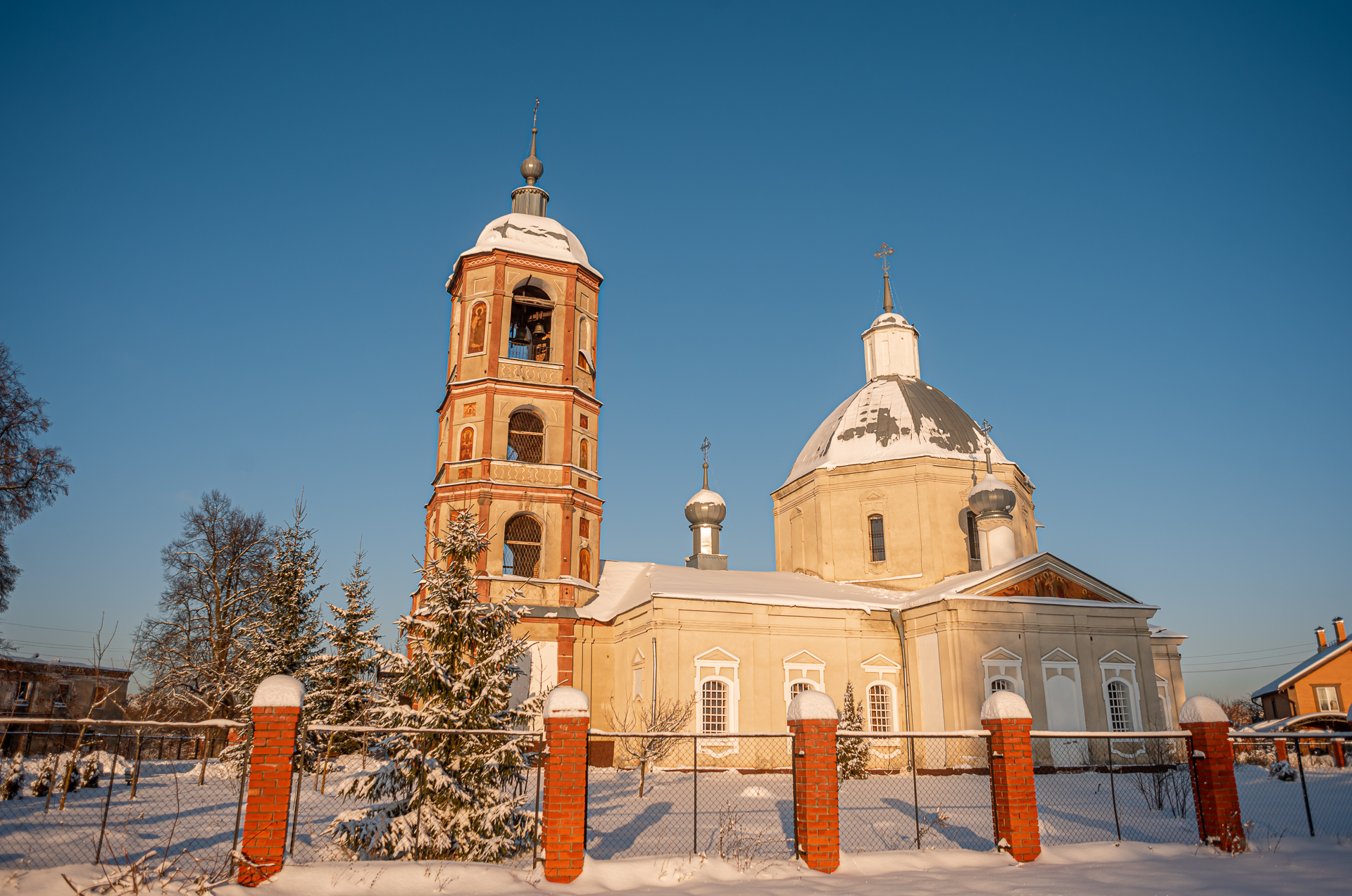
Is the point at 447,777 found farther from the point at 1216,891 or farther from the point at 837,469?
the point at 837,469

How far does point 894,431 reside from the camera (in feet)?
107

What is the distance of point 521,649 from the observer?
1232 centimetres

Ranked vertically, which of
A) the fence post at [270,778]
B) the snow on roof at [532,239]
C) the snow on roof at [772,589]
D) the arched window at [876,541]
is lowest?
the fence post at [270,778]

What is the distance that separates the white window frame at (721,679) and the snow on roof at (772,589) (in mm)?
1715

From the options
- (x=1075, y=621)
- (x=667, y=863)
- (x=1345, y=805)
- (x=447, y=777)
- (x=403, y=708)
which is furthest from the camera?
(x=1075, y=621)

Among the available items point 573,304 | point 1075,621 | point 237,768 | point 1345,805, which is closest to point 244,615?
point 237,768

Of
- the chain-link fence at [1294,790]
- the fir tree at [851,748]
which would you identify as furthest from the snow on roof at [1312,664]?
the fir tree at [851,748]

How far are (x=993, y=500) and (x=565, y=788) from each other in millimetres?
23221

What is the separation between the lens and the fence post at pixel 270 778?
8992mm

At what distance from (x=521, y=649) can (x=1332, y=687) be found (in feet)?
151

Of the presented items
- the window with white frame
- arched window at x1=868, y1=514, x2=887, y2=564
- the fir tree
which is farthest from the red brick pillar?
arched window at x1=868, y1=514, x2=887, y2=564

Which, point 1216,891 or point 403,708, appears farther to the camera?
point 403,708

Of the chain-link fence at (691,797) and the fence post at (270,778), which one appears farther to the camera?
the chain-link fence at (691,797)

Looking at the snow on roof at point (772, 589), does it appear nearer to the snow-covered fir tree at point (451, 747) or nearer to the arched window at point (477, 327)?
the arched window at point (477, 327)
